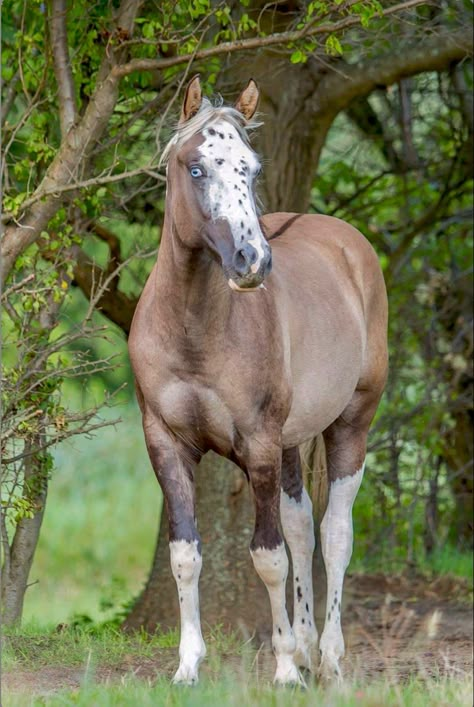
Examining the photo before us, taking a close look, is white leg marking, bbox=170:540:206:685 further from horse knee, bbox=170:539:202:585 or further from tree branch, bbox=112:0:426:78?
tree branch, bbox=112:0:426:78

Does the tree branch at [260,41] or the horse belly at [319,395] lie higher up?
the tree branch at [260,41]

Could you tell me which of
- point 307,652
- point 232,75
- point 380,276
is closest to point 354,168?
point 232,75

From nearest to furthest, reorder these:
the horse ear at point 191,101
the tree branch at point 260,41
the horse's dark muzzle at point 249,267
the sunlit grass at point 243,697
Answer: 1. the sunlit grass at point 243,697
2. the horse's dark muzzle at point 249,267
3. the horse ear at point 191,101
4. the tree branch at point 260,41

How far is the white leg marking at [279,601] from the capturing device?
14.6 ft

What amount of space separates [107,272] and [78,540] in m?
8.74

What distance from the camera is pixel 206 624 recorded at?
6.56 m

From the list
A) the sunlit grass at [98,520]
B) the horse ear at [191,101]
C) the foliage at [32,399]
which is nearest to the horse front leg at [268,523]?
the foliage at [32,399]

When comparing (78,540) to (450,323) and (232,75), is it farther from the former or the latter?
(232,75)

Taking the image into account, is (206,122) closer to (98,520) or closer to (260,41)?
(260,41)

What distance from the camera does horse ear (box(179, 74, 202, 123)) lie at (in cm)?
431

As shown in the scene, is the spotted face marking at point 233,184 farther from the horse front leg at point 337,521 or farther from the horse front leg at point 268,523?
the horse front leg at point 337,521

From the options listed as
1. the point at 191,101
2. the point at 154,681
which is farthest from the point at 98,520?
the point at 191,101

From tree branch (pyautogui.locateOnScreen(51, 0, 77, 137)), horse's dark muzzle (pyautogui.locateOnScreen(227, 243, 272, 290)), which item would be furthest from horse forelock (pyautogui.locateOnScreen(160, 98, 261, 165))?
tree branch (pyautogui.locateOnScreen(51, 0, 77, 137))

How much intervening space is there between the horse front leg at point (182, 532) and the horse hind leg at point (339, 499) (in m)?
0.89
